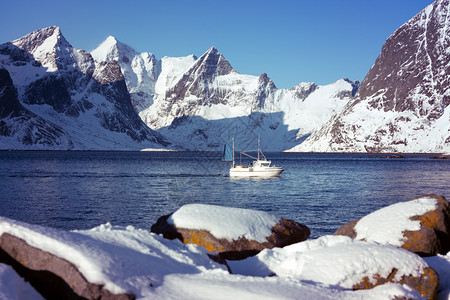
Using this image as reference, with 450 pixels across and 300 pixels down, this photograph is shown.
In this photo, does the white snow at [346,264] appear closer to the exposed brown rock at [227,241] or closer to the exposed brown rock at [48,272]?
the exposed brown rock at [227,241]

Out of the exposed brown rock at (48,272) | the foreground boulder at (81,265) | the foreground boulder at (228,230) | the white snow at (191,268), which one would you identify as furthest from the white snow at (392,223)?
the exposed brown rock at (48,272)

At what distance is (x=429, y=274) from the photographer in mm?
9141

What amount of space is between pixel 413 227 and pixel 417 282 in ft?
13.5

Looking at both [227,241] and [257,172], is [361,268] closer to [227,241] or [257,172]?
[227,241]

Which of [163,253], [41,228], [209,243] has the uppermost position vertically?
[41,228]

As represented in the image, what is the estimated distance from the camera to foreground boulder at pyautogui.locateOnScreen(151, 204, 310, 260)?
12914 mm

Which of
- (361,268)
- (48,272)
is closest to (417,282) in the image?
(361,268)

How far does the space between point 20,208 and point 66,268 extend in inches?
1334

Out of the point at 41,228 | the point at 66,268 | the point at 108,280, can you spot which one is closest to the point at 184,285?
Result: the point at 108,280

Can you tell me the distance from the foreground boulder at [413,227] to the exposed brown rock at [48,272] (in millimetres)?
9298

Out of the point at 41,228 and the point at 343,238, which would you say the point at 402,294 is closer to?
the point at 343,238

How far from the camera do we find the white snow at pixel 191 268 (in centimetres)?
689

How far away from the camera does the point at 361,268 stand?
902 centimetres

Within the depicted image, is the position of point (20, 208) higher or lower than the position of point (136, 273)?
lower
